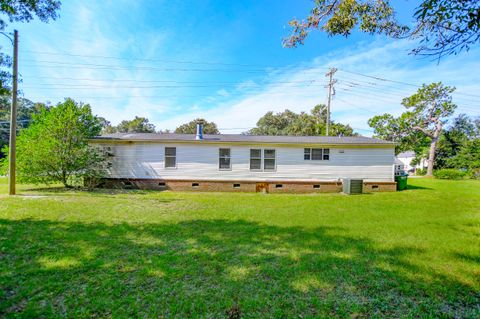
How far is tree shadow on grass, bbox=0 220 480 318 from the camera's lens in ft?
8.00

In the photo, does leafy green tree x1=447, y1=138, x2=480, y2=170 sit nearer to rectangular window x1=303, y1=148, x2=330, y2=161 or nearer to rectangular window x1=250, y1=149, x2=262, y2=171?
rectangular window x1=303, y1=148, x2=330, y2=161

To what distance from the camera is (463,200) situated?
966cm

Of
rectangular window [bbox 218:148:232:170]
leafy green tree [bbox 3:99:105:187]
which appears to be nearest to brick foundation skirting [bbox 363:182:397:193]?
rectangular window [bbox 218:148:232:170]

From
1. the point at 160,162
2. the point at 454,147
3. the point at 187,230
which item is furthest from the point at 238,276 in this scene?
the point at 454,147

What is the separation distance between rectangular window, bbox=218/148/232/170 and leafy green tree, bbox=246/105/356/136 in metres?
14.5

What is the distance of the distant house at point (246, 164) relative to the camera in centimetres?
1202

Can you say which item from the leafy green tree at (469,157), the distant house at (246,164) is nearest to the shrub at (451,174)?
the leafy green tree at (469,157)

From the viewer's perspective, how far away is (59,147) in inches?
411

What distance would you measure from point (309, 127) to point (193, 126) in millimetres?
21768

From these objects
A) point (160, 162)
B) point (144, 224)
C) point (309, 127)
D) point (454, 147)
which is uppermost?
point (309, 127)

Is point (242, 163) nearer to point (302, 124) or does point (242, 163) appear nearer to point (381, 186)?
point (381, 186)

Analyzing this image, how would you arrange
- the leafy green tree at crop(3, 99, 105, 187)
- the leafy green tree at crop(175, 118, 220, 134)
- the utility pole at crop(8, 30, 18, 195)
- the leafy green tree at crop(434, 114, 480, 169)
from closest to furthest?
the utility pole at crop(8, 30, 18, 195) < the leafy green tree at crop(3, 99, 105, 187) < the leafy green tree at crop(434, 114, 480, 169) < the leafy green tree at crop(175, 118, 220, 134)

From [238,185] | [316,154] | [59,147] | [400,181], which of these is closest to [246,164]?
[238,185]

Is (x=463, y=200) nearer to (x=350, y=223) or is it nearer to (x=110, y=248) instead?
(x=350, y=223)
